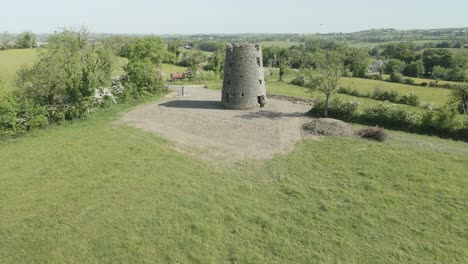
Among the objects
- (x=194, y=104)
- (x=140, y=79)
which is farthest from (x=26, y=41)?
(x=194, y=104)

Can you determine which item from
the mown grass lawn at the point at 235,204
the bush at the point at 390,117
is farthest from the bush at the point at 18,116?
the bush at the point at 390,117

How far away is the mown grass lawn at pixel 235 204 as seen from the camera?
12211 millimetres

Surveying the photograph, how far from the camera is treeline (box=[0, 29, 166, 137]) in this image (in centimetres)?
2485

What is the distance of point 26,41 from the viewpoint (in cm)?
9269

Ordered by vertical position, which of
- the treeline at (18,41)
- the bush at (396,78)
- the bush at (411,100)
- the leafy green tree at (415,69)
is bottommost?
the bush at (411,100)

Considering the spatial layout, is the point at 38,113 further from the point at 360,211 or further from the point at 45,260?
the point at 360,211

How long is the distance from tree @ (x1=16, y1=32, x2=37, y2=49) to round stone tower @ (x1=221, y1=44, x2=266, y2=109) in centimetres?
8774

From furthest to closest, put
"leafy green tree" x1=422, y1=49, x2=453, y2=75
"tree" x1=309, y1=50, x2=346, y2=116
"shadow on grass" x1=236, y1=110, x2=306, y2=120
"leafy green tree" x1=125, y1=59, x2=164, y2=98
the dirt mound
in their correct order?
"leafy green tree" x1=422, y1=49, x2=453, y2=75 < "leafy green tree" x1=125, y1=59, x2=164, y2=98 < "shadow on grass" x1=236, y1=110, x2=306, y2=120 < "tree" x1=309, y1=50, x2=346, y2=116 < the dirt mound

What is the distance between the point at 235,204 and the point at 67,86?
2181 cm

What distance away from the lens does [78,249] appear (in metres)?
12.2

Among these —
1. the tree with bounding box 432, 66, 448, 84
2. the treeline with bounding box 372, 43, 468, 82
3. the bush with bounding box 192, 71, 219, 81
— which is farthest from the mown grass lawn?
the treeline with bounding box 372, 43, 468, 82

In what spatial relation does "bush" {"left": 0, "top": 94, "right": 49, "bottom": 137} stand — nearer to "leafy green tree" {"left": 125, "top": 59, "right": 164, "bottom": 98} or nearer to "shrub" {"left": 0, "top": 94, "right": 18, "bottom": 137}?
"shrub" {"left": 0, "top": 94, "right": 18, "bottom": 137}

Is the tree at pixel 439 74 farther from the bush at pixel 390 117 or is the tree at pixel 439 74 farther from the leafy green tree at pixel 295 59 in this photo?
the bush at pixel 390 117

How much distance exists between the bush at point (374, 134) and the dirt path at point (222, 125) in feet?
Answer: 15.7
